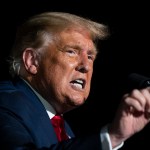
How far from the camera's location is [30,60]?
2.30m

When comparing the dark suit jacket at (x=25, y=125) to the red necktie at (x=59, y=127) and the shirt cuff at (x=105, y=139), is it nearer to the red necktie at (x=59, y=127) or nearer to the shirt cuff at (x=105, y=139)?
the shirt cuff at (x=105, y=139)

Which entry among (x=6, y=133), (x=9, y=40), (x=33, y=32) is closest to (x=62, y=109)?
(x=33, y=32)

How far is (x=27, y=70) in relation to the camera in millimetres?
2252

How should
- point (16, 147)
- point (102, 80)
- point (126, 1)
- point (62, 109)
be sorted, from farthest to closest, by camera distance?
point (102, 80) → point (126, 1) → point (62, 109) → point (16, 147)

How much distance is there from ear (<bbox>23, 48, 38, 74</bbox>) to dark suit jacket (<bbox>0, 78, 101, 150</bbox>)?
0.39 ft

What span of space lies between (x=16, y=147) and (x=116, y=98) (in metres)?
1.65

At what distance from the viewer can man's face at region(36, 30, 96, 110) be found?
7.13 feet

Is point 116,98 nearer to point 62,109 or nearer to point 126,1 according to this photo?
point 126,1

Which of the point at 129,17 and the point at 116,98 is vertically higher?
the point at 129,17

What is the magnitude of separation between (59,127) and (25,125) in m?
0.41

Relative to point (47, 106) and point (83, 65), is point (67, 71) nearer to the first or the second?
point (83, 65)

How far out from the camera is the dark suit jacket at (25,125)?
145 centimetres

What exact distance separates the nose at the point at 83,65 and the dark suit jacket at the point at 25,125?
0.94 feet

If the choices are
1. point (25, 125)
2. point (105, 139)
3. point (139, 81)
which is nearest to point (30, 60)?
point (25, 125)
